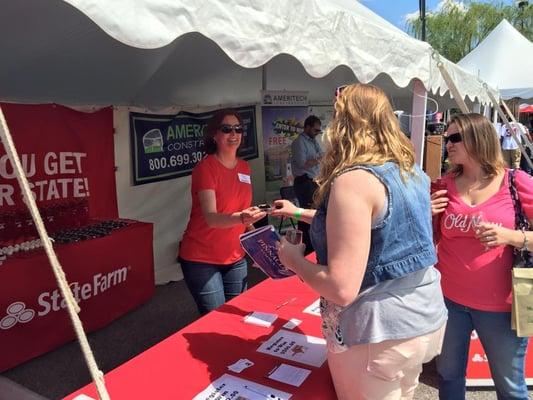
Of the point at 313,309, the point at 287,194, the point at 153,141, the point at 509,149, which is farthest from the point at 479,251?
the point at 509,149

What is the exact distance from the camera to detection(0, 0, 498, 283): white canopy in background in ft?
5.32

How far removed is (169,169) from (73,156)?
45.4 inches

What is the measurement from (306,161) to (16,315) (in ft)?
12.4

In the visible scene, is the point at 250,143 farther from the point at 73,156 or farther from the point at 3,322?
the point at 3,322

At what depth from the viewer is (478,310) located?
1.87 meters

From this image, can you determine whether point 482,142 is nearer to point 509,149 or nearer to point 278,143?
point 278,143

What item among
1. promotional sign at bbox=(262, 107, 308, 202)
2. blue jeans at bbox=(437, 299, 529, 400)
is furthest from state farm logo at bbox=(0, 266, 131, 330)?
promotional sign at bbox=(262, 107, 308, 202)

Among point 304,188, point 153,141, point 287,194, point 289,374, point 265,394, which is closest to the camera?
point 265,394

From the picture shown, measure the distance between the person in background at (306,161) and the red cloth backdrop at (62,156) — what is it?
248 cm

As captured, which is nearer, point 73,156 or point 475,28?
point 73,156

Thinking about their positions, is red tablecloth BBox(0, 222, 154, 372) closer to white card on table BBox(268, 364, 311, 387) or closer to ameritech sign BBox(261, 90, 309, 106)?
white card on table BBox(268, 364, 311, 387)

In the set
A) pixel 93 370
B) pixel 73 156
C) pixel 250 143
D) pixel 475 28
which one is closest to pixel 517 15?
pixel 475 28

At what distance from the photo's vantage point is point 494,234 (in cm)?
175

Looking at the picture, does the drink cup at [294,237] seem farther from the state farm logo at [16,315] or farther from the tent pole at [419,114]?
the tent pole at [419,114]
